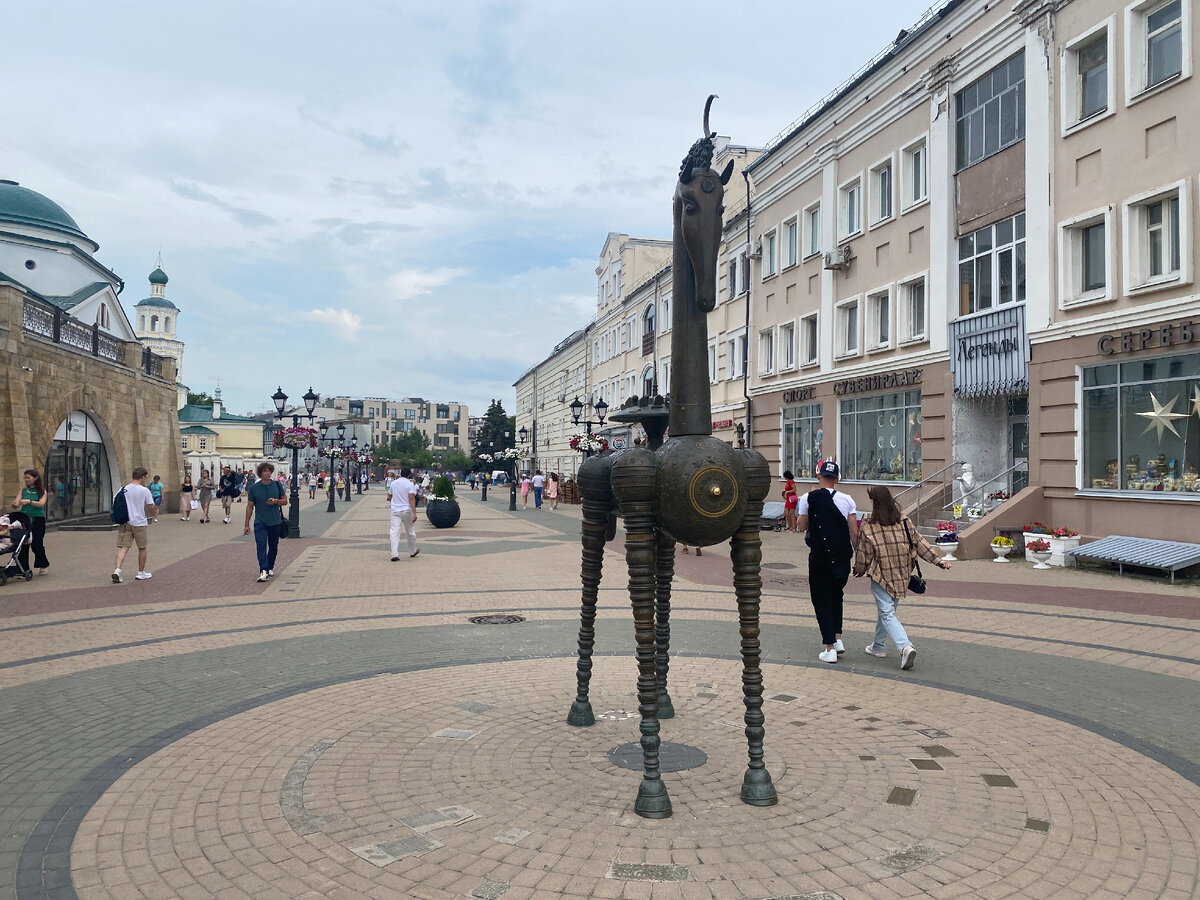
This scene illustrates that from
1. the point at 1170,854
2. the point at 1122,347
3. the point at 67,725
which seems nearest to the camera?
the point at 1170,854

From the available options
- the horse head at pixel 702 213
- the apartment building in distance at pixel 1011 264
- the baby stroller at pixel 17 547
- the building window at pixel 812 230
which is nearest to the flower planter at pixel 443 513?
the apartment building in distance at pixel 1011 264

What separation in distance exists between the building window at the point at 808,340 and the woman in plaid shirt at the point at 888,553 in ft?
64.1

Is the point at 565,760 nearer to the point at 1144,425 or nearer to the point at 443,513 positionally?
the point at 1144,425

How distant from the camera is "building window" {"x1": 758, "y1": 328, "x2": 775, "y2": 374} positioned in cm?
2969

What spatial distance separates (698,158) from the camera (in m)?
4.89

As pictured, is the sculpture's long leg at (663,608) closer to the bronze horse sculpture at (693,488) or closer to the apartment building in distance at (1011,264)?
the bronze horse sculpture at (693,488)

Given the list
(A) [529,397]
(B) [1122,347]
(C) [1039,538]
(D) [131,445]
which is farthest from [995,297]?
(A) [529,397]

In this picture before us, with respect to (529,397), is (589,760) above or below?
below

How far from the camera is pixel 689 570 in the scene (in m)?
15.4

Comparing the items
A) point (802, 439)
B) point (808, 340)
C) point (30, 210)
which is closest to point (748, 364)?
point (808, 340)

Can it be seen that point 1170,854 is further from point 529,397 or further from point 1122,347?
point 529,397

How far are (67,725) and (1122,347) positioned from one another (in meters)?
16.7

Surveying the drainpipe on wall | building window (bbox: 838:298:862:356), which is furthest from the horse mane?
the drainpipe on wall

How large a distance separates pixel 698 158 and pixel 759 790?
3552 mm
